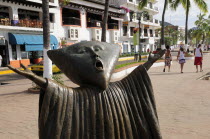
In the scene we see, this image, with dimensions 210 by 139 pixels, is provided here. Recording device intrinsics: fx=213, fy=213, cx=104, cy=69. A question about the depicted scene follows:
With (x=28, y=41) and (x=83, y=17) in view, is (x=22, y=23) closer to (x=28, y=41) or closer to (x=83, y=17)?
(x=28, y=41)

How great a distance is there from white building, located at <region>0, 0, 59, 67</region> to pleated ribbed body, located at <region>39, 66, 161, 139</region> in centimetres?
1493

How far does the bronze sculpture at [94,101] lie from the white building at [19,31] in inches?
580

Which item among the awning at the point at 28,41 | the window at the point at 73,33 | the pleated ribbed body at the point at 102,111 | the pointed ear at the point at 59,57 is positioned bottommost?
the pleated ribbed body at the point at 102,111

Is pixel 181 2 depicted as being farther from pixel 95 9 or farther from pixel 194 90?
pixel 194 90

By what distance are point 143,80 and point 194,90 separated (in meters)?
5.16

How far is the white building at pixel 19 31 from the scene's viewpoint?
15602 mm

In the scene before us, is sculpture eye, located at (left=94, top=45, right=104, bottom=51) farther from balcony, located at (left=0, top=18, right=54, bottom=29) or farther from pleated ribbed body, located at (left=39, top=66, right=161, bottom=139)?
balcony, located at (left=0, top=18, right=54, bottom=29)

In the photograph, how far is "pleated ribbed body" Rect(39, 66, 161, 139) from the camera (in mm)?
1771

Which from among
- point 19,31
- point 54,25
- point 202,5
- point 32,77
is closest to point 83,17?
point 54,25

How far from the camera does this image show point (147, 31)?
35250 millimetres

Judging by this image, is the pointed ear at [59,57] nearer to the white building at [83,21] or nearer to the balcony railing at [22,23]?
the balcony railing at [22,23]

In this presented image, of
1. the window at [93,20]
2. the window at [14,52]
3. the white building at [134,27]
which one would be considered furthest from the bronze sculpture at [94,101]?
the white building at [134,27]

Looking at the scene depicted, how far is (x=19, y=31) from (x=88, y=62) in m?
Answer: 16.1

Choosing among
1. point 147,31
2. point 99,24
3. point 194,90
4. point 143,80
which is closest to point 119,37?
point 99,24
